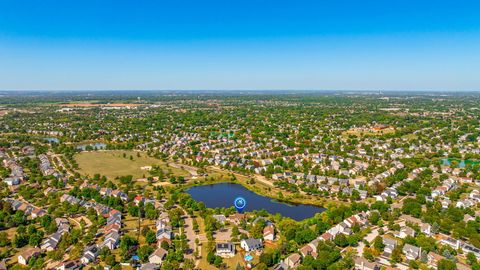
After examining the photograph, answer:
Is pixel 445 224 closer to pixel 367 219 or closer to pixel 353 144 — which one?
pixel 367 219

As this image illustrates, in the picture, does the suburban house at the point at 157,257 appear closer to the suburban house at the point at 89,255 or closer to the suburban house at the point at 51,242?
the suburban house at the point at 89,255

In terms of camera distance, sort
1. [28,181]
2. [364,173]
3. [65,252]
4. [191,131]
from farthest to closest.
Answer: [191,131] → [364,173] → [28,181] → [65,252]

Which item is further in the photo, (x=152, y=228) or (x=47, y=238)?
(x=152, y=228)

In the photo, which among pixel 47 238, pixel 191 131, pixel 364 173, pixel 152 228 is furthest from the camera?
pixel 191 131

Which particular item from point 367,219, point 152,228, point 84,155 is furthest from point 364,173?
point 84,155

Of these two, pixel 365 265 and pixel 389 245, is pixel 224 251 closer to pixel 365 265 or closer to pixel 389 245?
pixel 365 265

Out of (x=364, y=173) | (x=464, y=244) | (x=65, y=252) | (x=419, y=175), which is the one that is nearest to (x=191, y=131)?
(x=364, y=173)
